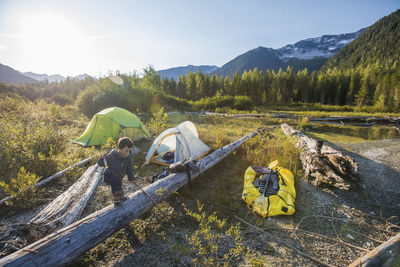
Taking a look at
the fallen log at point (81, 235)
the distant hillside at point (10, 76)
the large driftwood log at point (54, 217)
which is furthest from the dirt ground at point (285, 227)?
the distant hillside at point (10, 76)

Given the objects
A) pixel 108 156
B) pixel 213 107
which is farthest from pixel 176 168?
pixel 213 107

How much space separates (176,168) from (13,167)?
17.3ft

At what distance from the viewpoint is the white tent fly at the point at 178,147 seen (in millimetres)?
6055

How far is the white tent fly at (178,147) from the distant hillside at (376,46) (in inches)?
3550

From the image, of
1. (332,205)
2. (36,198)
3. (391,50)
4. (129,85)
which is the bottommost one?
(332,205)

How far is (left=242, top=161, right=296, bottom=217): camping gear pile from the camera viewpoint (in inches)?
146

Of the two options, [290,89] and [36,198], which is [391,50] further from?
[36,198]

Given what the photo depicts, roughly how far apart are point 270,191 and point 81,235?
4.20 metres

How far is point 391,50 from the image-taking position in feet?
229

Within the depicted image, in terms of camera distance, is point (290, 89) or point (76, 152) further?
point (290, 89)

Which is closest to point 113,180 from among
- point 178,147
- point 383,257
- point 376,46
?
point 178,147

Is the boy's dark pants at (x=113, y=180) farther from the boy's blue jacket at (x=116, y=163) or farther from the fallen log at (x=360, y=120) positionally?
the fallen log at (x=360, y=120)

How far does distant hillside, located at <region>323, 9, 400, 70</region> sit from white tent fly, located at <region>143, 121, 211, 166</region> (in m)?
90.2

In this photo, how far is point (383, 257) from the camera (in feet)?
7.55
